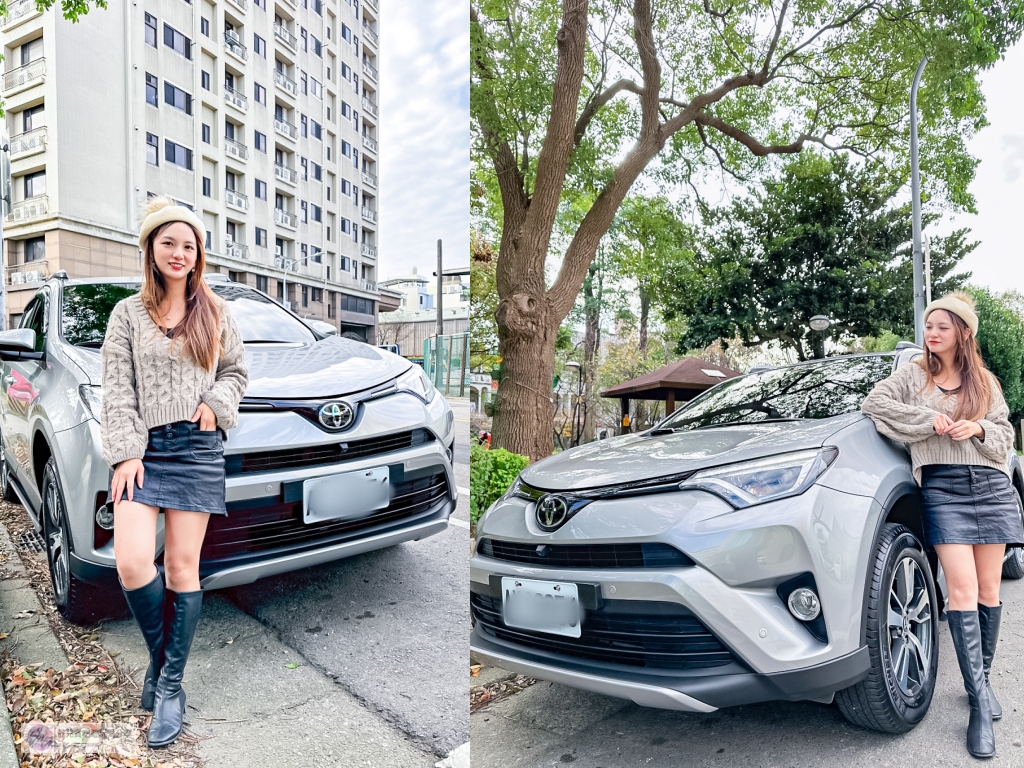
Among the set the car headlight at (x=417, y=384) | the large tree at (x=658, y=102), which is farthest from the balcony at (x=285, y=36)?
the car headlight at (x=417, y=384)

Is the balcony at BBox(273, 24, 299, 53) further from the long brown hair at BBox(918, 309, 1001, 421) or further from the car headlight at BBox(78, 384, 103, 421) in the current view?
the long brown hair at BBox(918, 309, 1001, 421)

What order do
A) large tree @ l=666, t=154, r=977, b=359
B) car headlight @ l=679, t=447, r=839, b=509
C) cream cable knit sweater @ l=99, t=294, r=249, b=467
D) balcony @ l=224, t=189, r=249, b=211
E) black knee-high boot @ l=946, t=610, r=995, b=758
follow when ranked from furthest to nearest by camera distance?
large tree @ l=666, t=154, r=977, b=359 → black knee-high boot @ l=946, t=610, r=995, b=758 → balcony @ l=224, t=189, r=249, b=211 → car headlight @ l=679, t=447, r=839, b=509 → cream cable knit sweater @ l=99, t=294, r=249, b=467

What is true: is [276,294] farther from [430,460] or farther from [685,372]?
[685,372]

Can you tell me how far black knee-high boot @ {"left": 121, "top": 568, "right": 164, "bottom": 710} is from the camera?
1.55m

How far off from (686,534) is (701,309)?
880 millimetres

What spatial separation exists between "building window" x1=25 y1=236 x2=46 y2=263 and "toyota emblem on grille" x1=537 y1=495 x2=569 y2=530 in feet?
4.41

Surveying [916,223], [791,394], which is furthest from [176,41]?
[916,223]

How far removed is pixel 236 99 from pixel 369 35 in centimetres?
53

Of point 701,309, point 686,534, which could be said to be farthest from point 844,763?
point 701,309

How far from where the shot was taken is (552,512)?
1.72 meters

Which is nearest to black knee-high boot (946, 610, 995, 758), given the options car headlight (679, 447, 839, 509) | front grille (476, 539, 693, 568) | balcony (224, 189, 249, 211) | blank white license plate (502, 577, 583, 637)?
car headlight (679, 447, 839, 509)

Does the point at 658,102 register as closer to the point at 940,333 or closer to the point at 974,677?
the point at 940,333

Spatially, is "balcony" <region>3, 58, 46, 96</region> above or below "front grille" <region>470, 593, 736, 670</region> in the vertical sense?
above

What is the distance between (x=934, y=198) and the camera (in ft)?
6.66
